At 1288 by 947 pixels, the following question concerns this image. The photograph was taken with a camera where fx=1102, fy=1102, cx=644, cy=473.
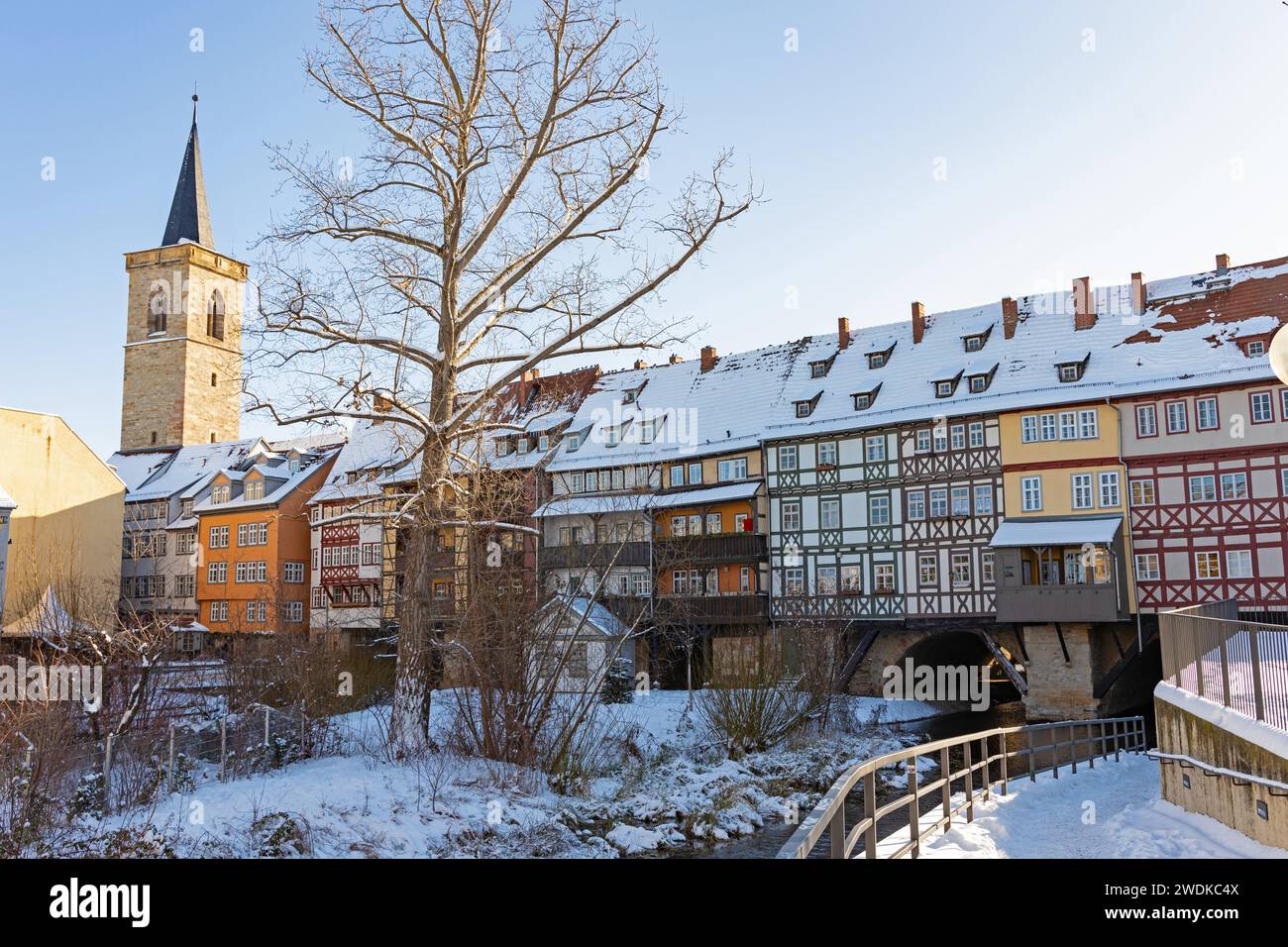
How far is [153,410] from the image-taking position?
65000 millimetres

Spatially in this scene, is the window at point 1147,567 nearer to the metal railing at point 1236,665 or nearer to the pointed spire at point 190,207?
the metal railing at point 1236,665

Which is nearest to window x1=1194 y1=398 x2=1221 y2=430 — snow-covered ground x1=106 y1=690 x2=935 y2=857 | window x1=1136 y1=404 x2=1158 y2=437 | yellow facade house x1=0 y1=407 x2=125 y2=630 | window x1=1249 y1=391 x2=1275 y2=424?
window x1=1249 y1=391 x2=1275 y2=424

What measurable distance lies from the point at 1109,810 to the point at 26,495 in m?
33.9

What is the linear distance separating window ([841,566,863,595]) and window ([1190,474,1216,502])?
9.20m

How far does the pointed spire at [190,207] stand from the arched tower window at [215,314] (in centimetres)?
331

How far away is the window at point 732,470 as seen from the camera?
3584 centimetres

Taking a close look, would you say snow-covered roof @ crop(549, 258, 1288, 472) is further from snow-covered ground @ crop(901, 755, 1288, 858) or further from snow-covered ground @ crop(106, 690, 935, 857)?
snow-covered ground @ crop(901, 755, 1288, 858)

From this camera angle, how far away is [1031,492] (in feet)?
97.3

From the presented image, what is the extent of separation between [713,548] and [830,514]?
394 centimetres

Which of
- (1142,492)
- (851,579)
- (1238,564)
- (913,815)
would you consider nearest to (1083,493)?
(1142,492)

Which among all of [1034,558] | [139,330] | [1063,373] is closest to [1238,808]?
[1034,558]

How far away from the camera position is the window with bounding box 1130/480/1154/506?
28.4 m

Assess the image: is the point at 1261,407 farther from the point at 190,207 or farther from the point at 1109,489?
the point at 190,207
